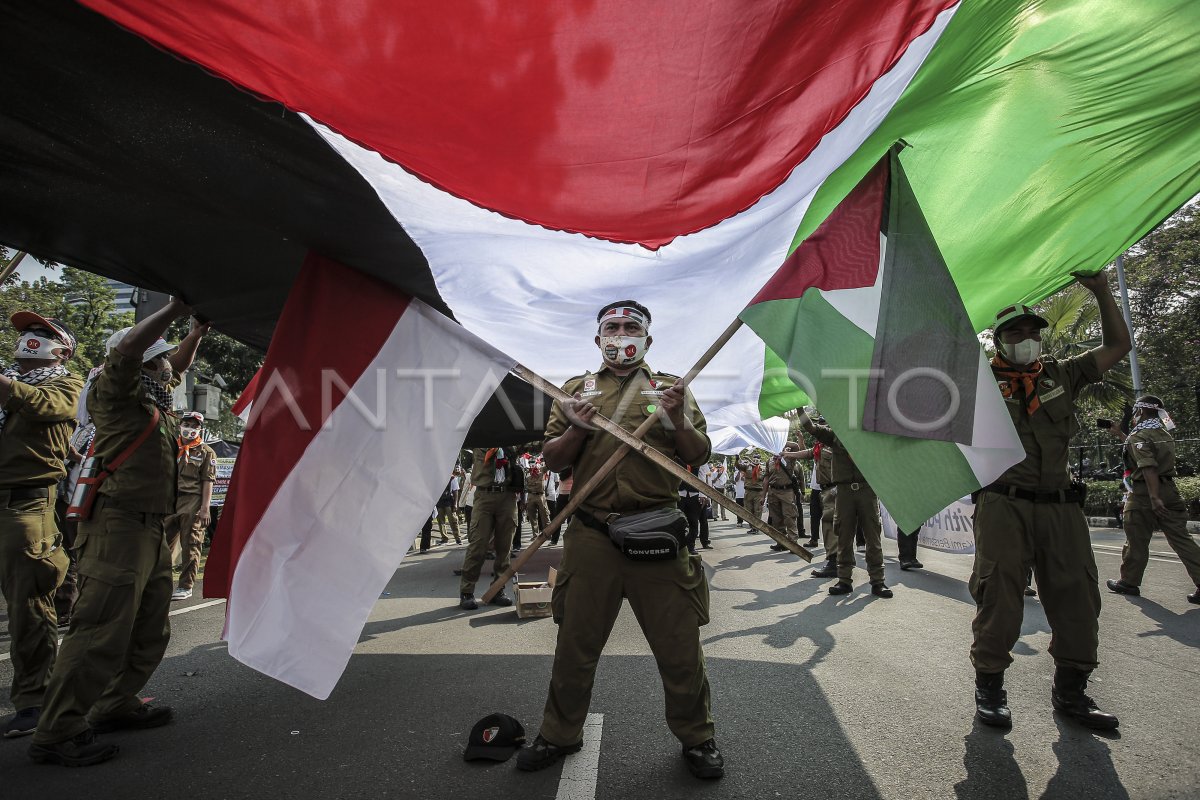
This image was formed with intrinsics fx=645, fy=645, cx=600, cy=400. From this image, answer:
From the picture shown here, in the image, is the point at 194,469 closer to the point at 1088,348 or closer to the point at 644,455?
the point at 644,455

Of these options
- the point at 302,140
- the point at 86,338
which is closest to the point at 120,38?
the point at 302,140

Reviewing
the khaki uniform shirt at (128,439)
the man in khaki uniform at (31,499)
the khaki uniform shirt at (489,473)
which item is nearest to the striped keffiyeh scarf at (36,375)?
the man in khaki uniform at (31,499)

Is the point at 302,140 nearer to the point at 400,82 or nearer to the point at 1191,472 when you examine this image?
the point at 400,82

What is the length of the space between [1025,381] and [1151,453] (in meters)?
4.70

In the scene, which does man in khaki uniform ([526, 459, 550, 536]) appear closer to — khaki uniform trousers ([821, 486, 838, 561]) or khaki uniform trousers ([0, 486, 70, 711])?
khaki uniform trousers ([821, 486, 838, 561])

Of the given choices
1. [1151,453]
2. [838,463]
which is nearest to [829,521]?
[838,463]

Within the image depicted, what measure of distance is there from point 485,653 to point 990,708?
344 cm

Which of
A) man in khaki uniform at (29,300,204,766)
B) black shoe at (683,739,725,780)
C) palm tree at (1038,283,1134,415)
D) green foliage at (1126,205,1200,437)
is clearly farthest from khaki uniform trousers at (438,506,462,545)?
green foliage at (1126,205,1200,437)

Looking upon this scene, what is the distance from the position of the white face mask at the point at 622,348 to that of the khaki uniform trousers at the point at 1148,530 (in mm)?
6401

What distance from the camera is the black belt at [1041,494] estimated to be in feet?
11.6

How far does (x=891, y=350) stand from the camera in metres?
3.00

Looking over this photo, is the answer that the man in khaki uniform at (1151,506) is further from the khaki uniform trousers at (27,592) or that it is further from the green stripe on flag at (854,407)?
the khaki uniform trousers at (27,592)

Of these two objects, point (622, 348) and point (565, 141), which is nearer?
point (565, 141)

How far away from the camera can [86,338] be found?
1934 cm
